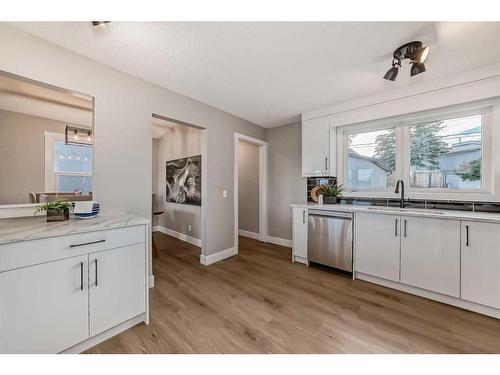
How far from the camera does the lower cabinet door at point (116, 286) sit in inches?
54.6

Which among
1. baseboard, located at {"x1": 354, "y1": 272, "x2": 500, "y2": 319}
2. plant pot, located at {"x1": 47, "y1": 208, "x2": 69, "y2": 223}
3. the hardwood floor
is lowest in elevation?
the hardwood floor

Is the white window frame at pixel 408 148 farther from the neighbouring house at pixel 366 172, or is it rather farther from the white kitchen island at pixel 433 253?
the white kitchen island at pixel 433 253

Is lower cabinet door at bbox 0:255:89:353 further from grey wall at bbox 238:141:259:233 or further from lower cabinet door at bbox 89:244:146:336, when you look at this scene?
grey wall at bbox 238:141:259:233

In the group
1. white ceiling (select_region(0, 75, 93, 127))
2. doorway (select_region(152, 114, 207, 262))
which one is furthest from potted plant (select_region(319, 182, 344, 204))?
white ceiling (select_region(0, 75, 93, 127))

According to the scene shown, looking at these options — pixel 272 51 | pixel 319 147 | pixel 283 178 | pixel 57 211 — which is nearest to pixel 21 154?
pixel 57 211

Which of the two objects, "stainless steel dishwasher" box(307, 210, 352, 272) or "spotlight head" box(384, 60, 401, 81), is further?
"stainless steel dishwasher" box(307, 210, 352, 272)

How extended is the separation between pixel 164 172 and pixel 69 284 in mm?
3761

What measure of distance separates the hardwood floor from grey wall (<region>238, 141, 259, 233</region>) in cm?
193

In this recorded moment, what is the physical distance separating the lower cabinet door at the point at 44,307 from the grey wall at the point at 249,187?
3.38m

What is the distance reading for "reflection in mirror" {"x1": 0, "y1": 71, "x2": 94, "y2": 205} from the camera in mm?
2922

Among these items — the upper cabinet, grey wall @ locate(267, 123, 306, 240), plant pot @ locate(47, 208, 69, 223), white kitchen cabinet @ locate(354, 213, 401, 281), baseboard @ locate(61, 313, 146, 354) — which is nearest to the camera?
baseboard @ locate(61, 313, 146, 354)

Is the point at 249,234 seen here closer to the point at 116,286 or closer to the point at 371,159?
the point at 371,159

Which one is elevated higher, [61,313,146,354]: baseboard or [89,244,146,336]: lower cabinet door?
[89,244,146,336]: lower cabinet door

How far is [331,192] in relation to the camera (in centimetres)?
318
